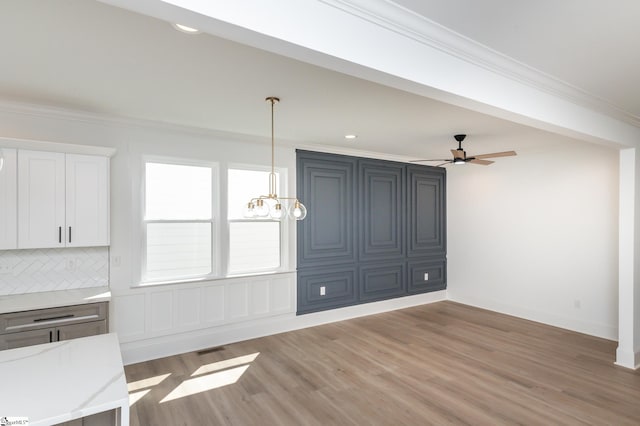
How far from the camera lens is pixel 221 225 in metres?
4.55

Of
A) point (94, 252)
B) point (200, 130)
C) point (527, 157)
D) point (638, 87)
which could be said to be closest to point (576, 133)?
point (638, 87)

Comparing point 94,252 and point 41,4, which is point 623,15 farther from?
point 94,252

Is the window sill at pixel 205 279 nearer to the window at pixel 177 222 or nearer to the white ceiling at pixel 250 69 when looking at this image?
the window at pixel 177 222

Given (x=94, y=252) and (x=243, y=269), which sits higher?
(x=94, y=252)

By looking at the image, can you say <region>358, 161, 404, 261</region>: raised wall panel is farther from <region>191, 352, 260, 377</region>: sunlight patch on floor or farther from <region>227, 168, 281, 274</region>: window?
<region>191, 352, 260, 377</region>: sunlight patch on floor

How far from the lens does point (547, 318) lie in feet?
17.6

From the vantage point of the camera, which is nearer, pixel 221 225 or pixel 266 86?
pixel 266 86

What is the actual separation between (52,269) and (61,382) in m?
2.53

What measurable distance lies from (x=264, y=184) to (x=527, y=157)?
4241mm

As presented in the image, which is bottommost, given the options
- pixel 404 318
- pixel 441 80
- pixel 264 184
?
pixel 404 318

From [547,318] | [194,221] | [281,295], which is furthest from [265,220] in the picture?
[547,318]

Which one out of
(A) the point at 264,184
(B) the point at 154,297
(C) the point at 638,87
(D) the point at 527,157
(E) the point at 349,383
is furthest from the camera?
(D) the point at 527,157

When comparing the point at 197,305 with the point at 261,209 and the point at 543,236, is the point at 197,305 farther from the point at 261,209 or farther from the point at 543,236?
the point at 543,236

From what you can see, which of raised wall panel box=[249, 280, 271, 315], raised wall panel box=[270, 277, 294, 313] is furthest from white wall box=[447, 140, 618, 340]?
raised wall panel box=[249, 280, 271, 315]
